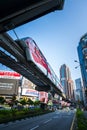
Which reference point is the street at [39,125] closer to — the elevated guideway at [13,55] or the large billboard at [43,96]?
the elevated guideway at [13,55]

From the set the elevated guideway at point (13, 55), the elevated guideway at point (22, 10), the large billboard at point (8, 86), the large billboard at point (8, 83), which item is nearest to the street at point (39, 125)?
the elevated guideway at point (13, 55)

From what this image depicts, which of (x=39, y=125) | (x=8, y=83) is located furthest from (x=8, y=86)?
(x=39, y=125)

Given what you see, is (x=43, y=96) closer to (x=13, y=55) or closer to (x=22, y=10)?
(x=13, y=55)

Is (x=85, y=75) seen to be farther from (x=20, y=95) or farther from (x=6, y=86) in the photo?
(x=6, y=86)

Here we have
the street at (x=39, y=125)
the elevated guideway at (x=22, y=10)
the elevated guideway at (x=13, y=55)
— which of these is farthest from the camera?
the elevated guideway at (x=13, y=55)

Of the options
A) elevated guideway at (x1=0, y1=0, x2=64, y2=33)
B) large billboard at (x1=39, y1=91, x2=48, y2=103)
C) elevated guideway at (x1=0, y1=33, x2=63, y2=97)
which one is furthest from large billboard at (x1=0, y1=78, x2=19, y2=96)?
elevated guideway at (x1=0, y1=0, x2=64, y2=33)

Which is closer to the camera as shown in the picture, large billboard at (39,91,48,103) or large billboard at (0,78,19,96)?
large billboard at (39,91,48,103)

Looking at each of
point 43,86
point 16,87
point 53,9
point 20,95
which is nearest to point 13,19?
point 53,9

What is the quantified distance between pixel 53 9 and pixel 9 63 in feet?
42.1

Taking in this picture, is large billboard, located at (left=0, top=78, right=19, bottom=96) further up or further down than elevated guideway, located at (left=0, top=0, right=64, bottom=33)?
further down

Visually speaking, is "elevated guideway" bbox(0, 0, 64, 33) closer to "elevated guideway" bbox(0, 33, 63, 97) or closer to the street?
"elevated guideway" bbox(0, 33, 63, 97)

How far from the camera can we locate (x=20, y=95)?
9494cm

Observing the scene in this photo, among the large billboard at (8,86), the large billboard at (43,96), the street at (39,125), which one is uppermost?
the large billboard at (8,86)

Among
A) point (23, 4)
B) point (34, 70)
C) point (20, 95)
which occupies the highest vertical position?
point (23, 4)
